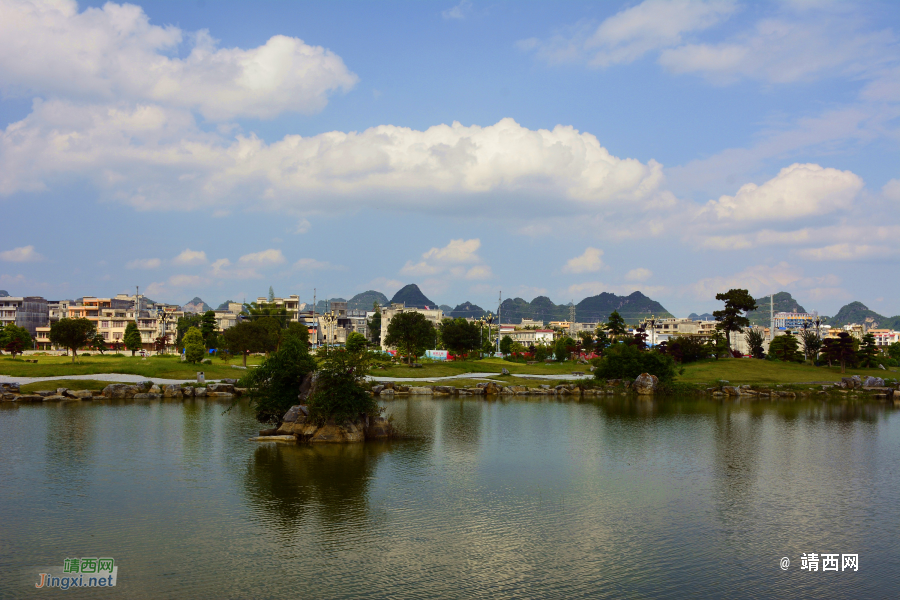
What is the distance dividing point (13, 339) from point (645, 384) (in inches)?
3827

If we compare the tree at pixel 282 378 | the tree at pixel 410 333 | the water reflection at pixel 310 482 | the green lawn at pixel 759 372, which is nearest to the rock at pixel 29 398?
the tree at pixel 282 378

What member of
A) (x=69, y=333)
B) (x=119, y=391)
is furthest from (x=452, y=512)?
(x=69, y=333)

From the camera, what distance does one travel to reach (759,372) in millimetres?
79938

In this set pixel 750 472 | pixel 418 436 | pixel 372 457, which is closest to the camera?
pixel 750 472

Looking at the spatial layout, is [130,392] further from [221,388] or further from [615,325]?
[615,325]

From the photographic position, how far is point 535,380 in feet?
249

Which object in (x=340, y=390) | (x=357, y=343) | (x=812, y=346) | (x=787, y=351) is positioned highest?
(x=357, y=343)

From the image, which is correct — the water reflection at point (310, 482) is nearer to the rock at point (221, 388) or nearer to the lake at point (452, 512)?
the lake at point (452, 512)

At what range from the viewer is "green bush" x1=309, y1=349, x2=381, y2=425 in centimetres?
3434

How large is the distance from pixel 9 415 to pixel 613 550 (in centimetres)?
4280

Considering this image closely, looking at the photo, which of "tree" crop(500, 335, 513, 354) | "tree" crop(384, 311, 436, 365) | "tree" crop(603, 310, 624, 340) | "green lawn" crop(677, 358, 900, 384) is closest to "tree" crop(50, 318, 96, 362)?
"tree" crop(384, 311, 436, 365)

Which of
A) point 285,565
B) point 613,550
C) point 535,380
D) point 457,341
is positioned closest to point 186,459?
point 285,565

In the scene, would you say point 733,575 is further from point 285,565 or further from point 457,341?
point 457,341

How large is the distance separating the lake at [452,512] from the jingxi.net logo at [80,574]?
28cm
